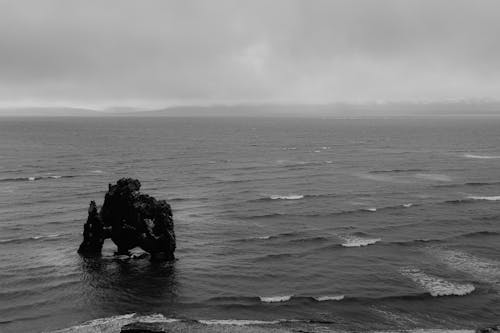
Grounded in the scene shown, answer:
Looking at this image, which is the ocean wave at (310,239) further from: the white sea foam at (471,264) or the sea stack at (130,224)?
the sea stack at (130,224)

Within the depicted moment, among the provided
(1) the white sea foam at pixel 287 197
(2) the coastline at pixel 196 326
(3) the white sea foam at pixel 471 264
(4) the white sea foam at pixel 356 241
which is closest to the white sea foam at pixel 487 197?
(1) the white sea foam at pixel 287 197

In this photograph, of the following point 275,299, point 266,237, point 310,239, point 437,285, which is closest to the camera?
point 275,299

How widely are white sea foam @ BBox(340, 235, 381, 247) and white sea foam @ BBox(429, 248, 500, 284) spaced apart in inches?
288

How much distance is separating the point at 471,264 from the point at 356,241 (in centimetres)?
1409

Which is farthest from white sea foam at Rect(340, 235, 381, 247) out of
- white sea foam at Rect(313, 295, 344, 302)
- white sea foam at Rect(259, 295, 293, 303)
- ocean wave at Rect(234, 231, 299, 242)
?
white sea foam at Rect(259, 295, 293, 303)

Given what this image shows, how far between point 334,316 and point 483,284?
16.8 meters

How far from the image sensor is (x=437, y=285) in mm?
47906

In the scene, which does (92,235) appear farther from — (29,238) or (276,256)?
(276,256)

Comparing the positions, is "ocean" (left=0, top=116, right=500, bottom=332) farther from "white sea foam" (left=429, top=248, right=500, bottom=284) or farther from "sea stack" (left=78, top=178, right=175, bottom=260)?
"sea stack" (left=78, top=178, right=175, bottom=260)

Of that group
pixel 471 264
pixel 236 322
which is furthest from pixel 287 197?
pixel 236 322

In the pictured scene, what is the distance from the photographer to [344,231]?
67.8m

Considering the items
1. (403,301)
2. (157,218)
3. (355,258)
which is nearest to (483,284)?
(403,301)

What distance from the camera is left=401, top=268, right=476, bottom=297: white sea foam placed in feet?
151

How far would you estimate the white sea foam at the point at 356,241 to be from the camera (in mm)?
61875
